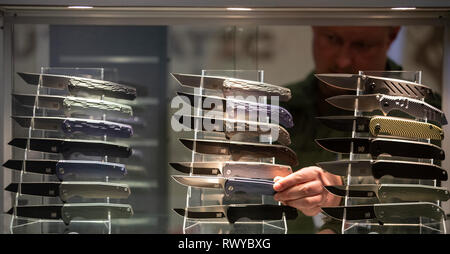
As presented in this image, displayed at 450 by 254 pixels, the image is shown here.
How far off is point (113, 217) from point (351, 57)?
4.45 feet

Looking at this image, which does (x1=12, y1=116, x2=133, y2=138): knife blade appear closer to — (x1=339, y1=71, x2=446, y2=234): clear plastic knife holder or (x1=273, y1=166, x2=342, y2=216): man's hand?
(x1=273, y1=166, x2=342, y2=216): man's hand

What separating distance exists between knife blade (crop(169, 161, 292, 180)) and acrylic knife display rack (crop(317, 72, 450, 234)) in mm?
213

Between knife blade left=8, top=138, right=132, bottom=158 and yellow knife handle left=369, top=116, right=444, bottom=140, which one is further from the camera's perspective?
knife blade left=8, top=138, right=132, bottom=158

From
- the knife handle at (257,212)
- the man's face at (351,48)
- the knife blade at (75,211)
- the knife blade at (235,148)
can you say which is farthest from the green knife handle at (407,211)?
the knife blade at (75,211)

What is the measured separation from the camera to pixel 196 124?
3.58m

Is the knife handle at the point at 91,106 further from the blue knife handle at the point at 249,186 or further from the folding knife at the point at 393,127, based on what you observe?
the folding knife at the point at 393,127

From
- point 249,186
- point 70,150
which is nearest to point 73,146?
point 70,150

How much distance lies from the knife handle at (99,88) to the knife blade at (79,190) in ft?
1.39

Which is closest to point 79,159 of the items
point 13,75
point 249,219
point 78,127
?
point 78,127

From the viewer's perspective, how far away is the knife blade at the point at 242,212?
350 centimetres

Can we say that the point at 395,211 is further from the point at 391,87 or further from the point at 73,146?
the point at 73,146

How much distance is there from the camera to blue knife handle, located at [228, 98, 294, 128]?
11.7 ft

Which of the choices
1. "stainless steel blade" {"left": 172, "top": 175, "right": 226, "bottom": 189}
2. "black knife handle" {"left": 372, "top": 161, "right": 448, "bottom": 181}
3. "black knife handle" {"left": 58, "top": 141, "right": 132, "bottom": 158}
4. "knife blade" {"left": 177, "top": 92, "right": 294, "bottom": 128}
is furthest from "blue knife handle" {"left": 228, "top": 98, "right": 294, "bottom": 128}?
"black knife handle" {"left": 58, "top": 141, "right": 132, "bottom": 158}
